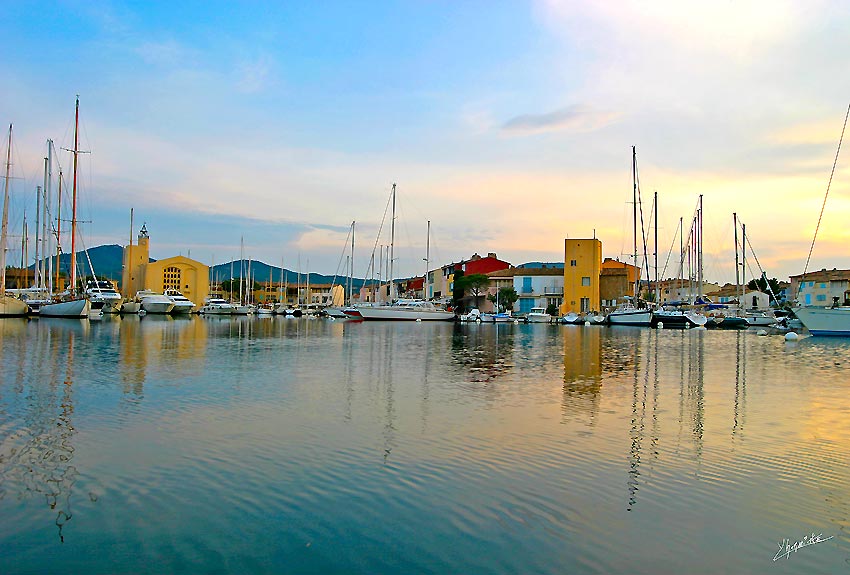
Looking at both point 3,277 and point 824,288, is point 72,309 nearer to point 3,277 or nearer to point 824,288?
point 3,277

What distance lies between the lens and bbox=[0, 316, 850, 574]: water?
624 cm

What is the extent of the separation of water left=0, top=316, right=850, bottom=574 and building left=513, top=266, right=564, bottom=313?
7455 centimetres

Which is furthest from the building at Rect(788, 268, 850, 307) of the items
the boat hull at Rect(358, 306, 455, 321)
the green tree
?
the green tree

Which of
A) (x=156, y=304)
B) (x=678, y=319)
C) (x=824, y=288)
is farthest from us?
(x=156, y=304)

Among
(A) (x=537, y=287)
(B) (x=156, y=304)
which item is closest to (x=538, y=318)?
(A) (x=537, y=287)

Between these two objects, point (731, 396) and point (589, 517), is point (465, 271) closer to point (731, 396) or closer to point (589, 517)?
point (731, 396)

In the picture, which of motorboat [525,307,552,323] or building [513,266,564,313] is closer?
motorboat [525,307,552,323]

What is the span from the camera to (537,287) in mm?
94562

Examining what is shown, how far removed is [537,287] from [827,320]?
49.9 m

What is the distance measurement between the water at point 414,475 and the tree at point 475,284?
76839mm

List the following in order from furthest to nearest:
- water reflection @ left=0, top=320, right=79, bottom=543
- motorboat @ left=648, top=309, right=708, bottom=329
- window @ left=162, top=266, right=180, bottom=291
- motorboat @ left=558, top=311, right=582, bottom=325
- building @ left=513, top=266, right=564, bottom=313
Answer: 1. window @ left=162, top=266, right=180, bottom=291
2. building @ left=513, top=266, right=564, bottom=313
3. motorboat @ left=558, top=311, right=582, bottom=325
4. motorboat @ left=648, top=309, right=708, bottom=329
5. water reflection @ left=0, top=320, right=79, bottom=543

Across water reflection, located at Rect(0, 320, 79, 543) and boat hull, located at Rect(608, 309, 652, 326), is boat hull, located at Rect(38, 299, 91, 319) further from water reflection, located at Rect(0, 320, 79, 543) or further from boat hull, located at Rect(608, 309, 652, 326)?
boat hull, located at Rect(608, 309, 652, 326)

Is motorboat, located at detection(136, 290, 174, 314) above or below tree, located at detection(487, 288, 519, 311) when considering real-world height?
below

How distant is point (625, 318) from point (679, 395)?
52.2m
